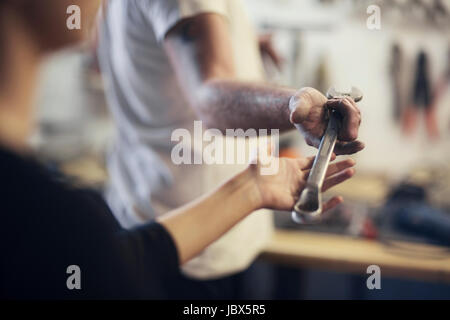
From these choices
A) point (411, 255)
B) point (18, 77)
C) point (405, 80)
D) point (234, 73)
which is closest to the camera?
point (18, 77)

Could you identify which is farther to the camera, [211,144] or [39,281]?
[211,144]

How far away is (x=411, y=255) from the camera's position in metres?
0.81

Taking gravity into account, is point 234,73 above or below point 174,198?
above

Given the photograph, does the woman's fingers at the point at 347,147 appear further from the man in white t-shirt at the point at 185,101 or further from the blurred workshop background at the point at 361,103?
the blurred workshop background at the point at 361,103

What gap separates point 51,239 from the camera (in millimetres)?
327

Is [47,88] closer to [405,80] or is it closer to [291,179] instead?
[405,80]

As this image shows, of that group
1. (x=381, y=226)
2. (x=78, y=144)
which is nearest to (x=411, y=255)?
(x=381, y=226)

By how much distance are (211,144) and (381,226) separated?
20.6 inches

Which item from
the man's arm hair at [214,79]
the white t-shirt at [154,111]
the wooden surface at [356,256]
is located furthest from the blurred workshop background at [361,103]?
the man's arm hair at [214,79]

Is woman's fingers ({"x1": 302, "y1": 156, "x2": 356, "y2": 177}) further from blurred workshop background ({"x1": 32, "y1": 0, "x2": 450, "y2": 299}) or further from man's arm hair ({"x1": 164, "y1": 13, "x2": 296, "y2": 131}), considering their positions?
blurred workshop background ({"x1": 32, "y1": 0, "x2": 450, "y2": 299})

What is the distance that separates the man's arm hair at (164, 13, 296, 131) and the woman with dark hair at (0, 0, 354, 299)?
0.05m

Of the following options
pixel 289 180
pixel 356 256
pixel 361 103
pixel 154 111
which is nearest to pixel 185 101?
pixel 154 111

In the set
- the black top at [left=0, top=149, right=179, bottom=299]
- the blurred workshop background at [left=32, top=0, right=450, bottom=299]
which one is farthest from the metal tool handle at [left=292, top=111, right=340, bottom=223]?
the blurred workshop background at [left=32, top=0, right=450, bottom=299]

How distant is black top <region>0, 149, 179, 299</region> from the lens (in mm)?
318
